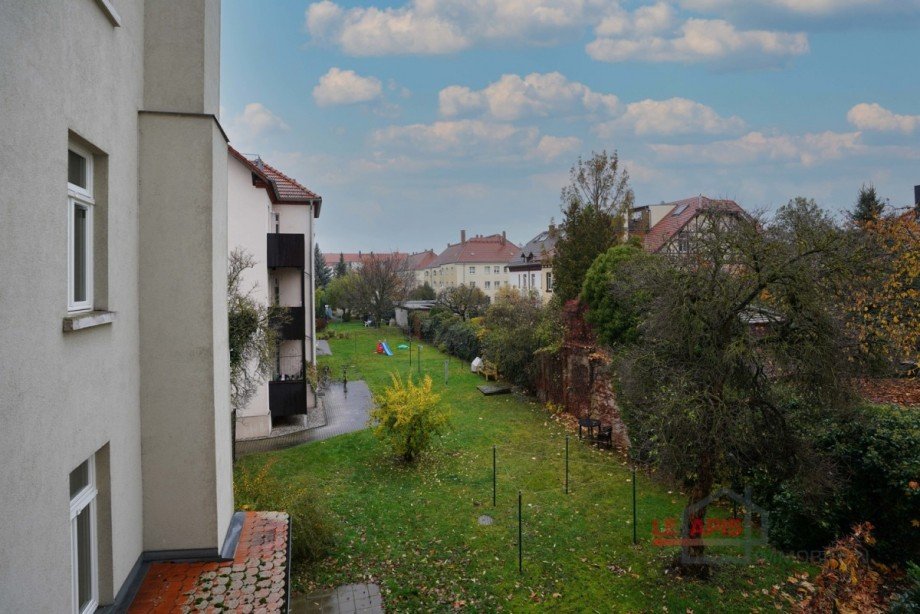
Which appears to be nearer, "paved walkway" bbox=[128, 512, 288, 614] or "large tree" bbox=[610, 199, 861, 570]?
"paved walkway" bbox=[128, 512, 288, 614]

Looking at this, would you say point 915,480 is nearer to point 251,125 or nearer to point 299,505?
point 299,505

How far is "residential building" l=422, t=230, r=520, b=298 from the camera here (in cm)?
7675

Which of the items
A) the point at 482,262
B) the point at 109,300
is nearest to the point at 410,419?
the point at 109,300

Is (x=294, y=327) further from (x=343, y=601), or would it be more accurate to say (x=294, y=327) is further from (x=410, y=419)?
(x=343, y=601)

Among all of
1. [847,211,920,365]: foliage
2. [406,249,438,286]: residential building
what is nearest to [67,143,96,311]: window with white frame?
[847,211,920,365]: foliage

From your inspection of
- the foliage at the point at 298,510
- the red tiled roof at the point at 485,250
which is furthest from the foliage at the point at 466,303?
the red tiled roof at the point at 485,250

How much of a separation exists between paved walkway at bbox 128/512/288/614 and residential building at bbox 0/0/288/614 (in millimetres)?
154

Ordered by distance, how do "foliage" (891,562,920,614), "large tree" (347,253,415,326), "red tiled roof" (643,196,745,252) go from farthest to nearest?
"large tree" (347,253,415,326), "red tiled roof" (643,196,745,252), "foliage" (891,562,920,614)

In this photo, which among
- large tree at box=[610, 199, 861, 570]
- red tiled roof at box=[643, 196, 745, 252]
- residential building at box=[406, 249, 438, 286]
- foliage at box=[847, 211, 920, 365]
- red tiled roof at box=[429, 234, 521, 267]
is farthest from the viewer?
residential building at box=[406, 249, 438, 286]

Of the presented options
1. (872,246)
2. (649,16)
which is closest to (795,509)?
(872,246)

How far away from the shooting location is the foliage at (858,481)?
26.2 feet

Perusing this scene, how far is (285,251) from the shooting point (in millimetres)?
17469

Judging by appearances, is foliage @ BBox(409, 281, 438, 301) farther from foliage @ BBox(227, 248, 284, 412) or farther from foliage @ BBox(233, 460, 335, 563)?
foliage @ BBox(233, 460, 335, 563)

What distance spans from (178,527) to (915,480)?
389 inches
